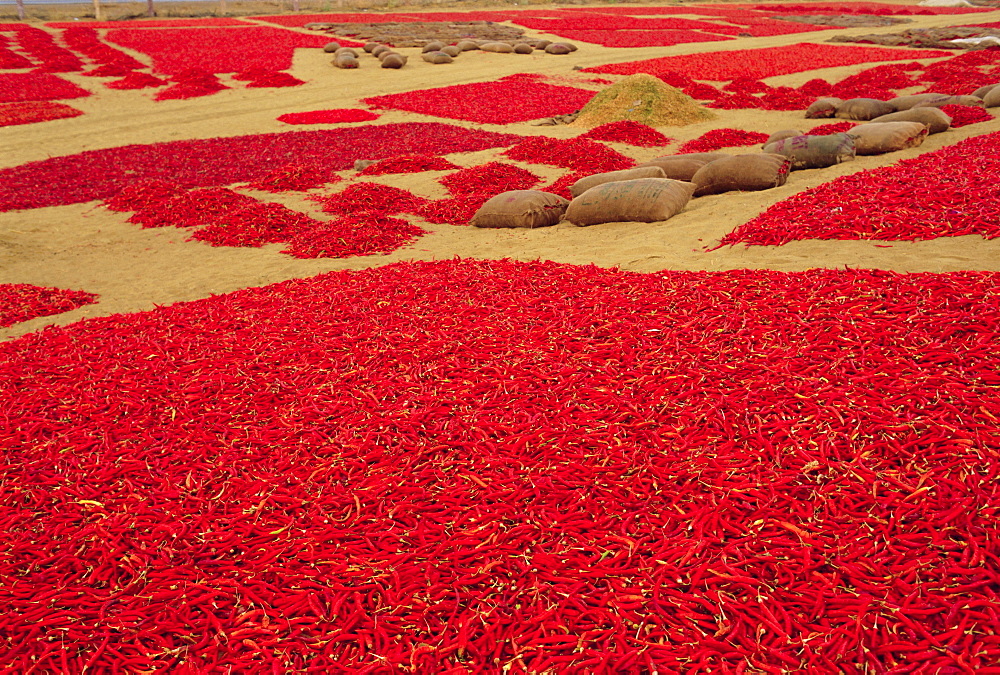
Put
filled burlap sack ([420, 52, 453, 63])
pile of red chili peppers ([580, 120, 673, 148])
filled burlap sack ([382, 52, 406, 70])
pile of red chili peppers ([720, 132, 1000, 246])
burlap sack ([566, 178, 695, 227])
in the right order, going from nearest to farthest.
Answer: pile of red chili peppers ([720, 132, 1000, 246]) < burlap sack ([566, 178, 695, 227]) < pile of red chili peppers ([580, 120, 673, 148]) < filled burlap sack ([382, 52, 406, 70]) < filled burlap sack ([420, 52, 453, 63])

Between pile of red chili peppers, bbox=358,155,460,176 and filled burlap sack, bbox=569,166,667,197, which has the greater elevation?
filled burlap sack, bbox=569,166,667,197

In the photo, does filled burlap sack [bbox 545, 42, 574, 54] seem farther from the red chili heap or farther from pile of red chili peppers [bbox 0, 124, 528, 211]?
the red chili heap

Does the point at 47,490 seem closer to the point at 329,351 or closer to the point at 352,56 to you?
the point at 329,351

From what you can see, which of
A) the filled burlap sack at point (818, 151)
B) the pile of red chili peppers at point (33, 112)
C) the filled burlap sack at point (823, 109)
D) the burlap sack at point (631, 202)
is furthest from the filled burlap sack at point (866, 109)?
the pile of red chili peppers at point (33, 112)

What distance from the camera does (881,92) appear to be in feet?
62.0

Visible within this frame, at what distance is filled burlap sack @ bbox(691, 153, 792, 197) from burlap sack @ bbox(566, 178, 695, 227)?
621 mm

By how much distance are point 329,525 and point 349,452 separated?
664 millimetres

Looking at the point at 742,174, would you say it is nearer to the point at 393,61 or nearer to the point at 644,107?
the point at 644,107

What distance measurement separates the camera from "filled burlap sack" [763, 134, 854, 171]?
37.9ft

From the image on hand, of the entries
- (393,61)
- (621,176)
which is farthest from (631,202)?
(393,61)

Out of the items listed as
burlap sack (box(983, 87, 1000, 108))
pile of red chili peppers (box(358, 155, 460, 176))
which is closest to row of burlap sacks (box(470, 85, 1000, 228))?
burlap sack (box(983, 87, 1000, 108))

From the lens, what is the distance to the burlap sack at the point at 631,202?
980 cm

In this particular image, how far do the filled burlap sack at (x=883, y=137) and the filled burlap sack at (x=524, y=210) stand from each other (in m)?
5.39

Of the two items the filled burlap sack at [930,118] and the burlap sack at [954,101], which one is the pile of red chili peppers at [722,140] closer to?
the filled burlap sack at [930,118]
